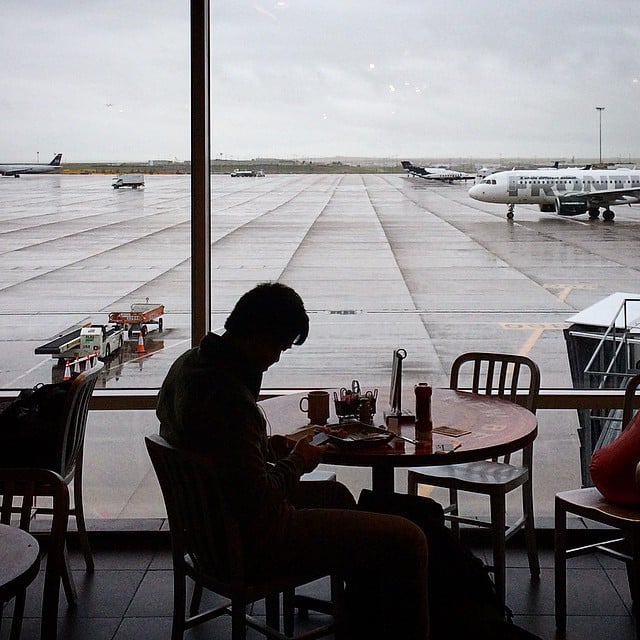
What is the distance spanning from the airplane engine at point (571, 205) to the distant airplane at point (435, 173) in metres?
0.47

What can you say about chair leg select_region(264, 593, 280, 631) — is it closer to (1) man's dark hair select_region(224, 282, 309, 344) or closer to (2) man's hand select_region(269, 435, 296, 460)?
(2) man's hand select_region(269, 435, 296, 460)

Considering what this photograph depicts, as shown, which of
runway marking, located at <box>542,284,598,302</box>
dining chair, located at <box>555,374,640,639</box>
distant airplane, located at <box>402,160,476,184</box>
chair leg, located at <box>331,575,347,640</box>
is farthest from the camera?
distant airplane, located at <box>402,160,476,184</box>

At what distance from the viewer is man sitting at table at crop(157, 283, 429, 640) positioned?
220cm

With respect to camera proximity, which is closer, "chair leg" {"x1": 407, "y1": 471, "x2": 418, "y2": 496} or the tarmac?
"chair leg" {"x1": 407, "y1": 471, "x2": 418, "y2": 496}

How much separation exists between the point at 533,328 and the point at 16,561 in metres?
2.97

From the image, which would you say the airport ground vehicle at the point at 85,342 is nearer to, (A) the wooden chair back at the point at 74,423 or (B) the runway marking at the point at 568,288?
(A) the wooden chair back at the point at 74,423

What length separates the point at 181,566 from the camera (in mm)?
2625

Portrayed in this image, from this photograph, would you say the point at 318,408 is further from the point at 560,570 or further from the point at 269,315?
the point at 560,570

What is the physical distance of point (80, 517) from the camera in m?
3.53

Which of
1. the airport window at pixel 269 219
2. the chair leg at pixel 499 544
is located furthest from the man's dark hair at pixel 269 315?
the airport window at pixel 269 219

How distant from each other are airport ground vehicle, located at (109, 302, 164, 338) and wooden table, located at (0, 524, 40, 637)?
213 centimetres

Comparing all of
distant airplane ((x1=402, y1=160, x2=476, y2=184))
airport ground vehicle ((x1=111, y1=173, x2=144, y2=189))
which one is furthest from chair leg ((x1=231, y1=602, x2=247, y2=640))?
distant airplane ((x1=402, y1=160, x2=476, y2=184))

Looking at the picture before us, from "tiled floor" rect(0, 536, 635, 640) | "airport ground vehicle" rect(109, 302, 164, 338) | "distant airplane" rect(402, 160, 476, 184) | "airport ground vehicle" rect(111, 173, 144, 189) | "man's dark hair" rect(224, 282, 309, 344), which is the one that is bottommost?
"tiled floor" rect(0, 536, 635, 640)

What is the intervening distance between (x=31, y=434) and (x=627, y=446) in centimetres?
214
